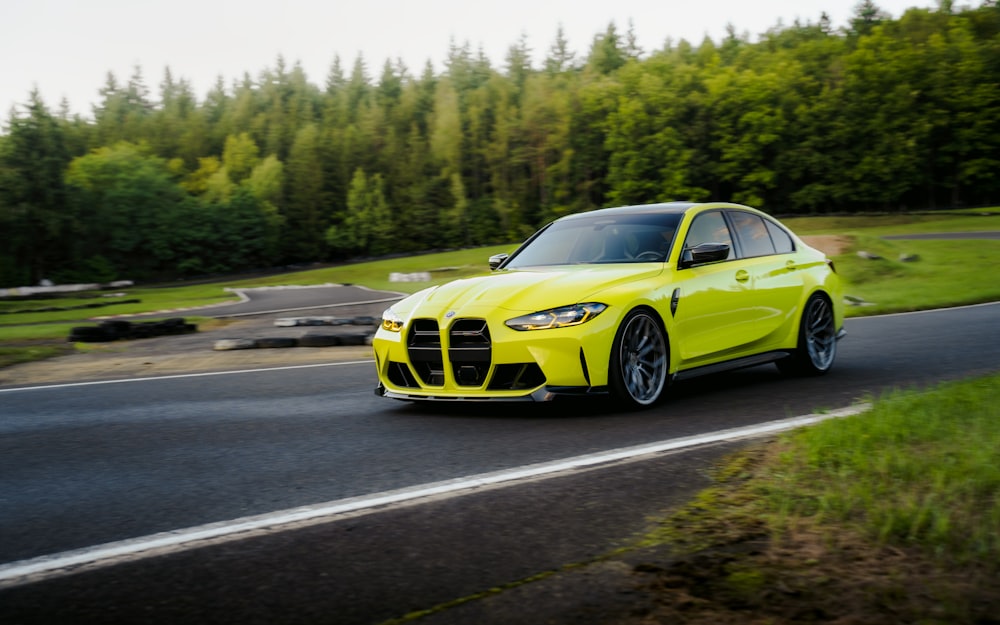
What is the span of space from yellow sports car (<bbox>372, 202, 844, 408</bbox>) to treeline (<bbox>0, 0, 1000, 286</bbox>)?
84045 mm

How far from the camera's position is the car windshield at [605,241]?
28.1 feet

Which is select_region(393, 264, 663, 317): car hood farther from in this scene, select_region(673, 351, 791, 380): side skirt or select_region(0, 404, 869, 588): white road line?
select_region(0, 404, 869, 588): white road line

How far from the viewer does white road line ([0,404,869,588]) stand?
13.0ft

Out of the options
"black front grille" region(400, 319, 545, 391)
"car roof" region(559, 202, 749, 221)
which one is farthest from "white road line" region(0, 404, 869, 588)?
Result: "car roof" region(559, 202, 749, 221)

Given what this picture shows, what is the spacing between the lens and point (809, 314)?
9742 millimetres

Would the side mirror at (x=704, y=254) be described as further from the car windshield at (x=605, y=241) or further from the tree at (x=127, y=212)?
the tree at (x=127, y=212)

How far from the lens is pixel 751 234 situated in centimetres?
938

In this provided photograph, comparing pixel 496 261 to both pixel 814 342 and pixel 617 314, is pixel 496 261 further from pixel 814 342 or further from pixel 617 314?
pixel 814 342

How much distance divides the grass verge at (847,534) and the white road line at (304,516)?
2.30 ft

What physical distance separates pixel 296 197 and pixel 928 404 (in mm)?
119955

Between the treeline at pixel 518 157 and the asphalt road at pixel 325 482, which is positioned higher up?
the treeline at pixel 518 157

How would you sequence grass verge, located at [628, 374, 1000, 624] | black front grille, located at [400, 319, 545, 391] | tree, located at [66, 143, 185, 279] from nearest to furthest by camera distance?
grass verge, located at [628, 374, 1000, 624] < black front grille, located at [400, 319, 545, 391] < tree, located at [66, 143, 185, 279]

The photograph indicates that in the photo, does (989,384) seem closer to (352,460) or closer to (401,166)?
(352,460)

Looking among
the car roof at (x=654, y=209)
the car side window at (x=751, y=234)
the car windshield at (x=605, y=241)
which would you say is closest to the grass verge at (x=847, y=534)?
the car windshield at (x=605, y=241)
